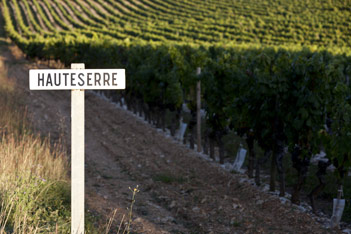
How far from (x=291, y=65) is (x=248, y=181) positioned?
8.54ft

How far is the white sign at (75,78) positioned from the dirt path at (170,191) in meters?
2.71

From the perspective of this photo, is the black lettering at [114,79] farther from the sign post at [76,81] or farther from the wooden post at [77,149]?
the wooden post at [77,149]

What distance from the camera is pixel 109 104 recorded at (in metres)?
20.8

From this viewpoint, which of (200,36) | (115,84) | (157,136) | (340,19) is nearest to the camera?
(115,84)

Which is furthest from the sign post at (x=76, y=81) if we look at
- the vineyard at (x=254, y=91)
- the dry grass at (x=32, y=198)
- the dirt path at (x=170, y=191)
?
the vineyard at (x=254, y=91)

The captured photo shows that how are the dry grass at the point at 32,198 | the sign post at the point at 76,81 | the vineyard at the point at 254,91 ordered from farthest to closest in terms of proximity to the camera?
the vineyard at the point at 254,91, the dry grass at the point at 32,198, the sign post at the point at 76,81

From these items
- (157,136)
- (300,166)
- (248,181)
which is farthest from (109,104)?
(300,166)

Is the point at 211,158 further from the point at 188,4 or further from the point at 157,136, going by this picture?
the point at 188,4

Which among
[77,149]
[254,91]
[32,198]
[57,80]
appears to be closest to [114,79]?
[57,80]

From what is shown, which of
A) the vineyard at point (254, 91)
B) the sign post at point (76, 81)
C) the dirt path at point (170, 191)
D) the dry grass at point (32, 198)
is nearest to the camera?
the sign post at point (76, 81)

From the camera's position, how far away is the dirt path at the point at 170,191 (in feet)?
21.3

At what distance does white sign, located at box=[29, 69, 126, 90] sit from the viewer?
11.7ft

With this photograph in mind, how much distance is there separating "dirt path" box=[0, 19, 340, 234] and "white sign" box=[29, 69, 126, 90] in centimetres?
271

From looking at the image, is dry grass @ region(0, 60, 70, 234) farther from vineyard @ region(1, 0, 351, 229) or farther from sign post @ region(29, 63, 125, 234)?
vineyard @ region(1, 0, 351, 229)
